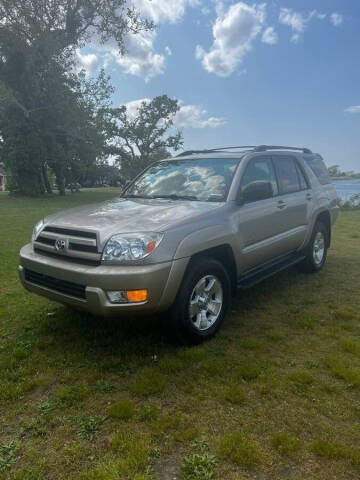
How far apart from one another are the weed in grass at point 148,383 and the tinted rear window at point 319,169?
4.28 m

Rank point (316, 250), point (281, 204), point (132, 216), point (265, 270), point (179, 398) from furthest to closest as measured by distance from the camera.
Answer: point (316, 250) → point (281, 204) → point (265, 270) → point (132, 216) → point (179, 398)

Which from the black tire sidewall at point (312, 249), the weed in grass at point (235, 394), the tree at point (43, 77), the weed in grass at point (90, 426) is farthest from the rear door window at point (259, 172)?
the tree at point (43, 77)

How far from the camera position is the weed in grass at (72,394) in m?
2.66

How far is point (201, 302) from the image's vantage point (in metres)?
3.43

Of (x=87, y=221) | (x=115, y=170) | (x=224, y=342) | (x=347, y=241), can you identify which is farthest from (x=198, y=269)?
(x=115, y=170)

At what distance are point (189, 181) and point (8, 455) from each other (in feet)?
10.2

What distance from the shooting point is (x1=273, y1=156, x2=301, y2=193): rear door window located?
4.87 meters

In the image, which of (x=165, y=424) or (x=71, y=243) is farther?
(x=71, y=243)

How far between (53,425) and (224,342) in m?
1.72

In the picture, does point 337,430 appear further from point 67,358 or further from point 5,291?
point 5,291

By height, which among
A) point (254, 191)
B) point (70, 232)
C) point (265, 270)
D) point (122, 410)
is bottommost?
point (122, 410)

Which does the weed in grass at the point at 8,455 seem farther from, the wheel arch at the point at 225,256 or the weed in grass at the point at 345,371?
the weed in grass at the point at 345,371

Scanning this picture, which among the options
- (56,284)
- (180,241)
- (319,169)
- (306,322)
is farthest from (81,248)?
(319,169)

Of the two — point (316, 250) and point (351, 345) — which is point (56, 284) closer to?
point (351, 345)
